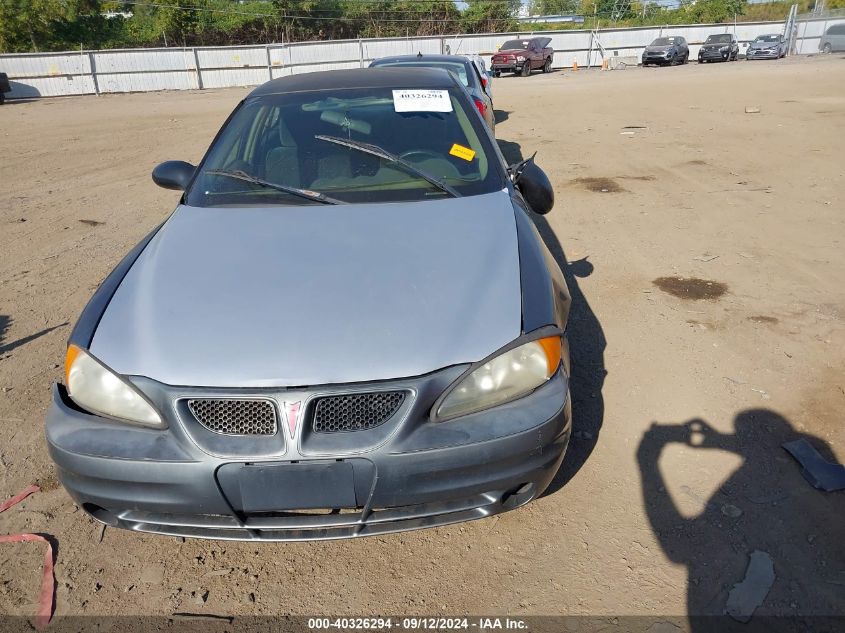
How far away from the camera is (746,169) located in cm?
808

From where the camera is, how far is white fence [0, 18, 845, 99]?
1032 inches

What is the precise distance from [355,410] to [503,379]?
1.64 ft

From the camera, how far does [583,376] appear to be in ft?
11.2

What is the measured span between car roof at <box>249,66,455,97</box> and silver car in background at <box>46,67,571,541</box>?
139 centimetres

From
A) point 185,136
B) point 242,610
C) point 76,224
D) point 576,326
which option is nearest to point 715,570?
point 242,610

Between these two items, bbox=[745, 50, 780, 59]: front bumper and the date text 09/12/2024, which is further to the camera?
bbox=[745, 50, 780, 59]: front bumper

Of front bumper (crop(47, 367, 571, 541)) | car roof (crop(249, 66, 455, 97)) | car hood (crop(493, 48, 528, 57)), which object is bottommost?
front bumper (crop(47, 367, 571, 541))

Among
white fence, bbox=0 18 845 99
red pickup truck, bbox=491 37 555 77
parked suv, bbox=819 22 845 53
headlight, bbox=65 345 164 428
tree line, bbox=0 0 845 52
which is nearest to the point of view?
headlight, bbox=65 345 164 428

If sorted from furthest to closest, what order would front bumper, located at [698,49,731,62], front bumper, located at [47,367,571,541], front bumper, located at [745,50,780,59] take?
front bumper, located at [745,50,780,59] < front bumper, located at [698,49,731,62] < front bumper, located at [47,367,571,541]

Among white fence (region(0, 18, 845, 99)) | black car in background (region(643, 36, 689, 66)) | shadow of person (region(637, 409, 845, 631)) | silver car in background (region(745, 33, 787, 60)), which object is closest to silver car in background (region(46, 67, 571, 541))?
shadow of person (region(637, 409, 845, 631))

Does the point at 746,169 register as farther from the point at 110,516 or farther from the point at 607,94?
the point at 607,94

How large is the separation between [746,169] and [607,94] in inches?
448

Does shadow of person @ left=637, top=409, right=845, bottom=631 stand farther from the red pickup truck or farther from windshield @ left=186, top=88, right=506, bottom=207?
the red pickup truck

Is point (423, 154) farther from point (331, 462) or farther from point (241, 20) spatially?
point (241, 20)
